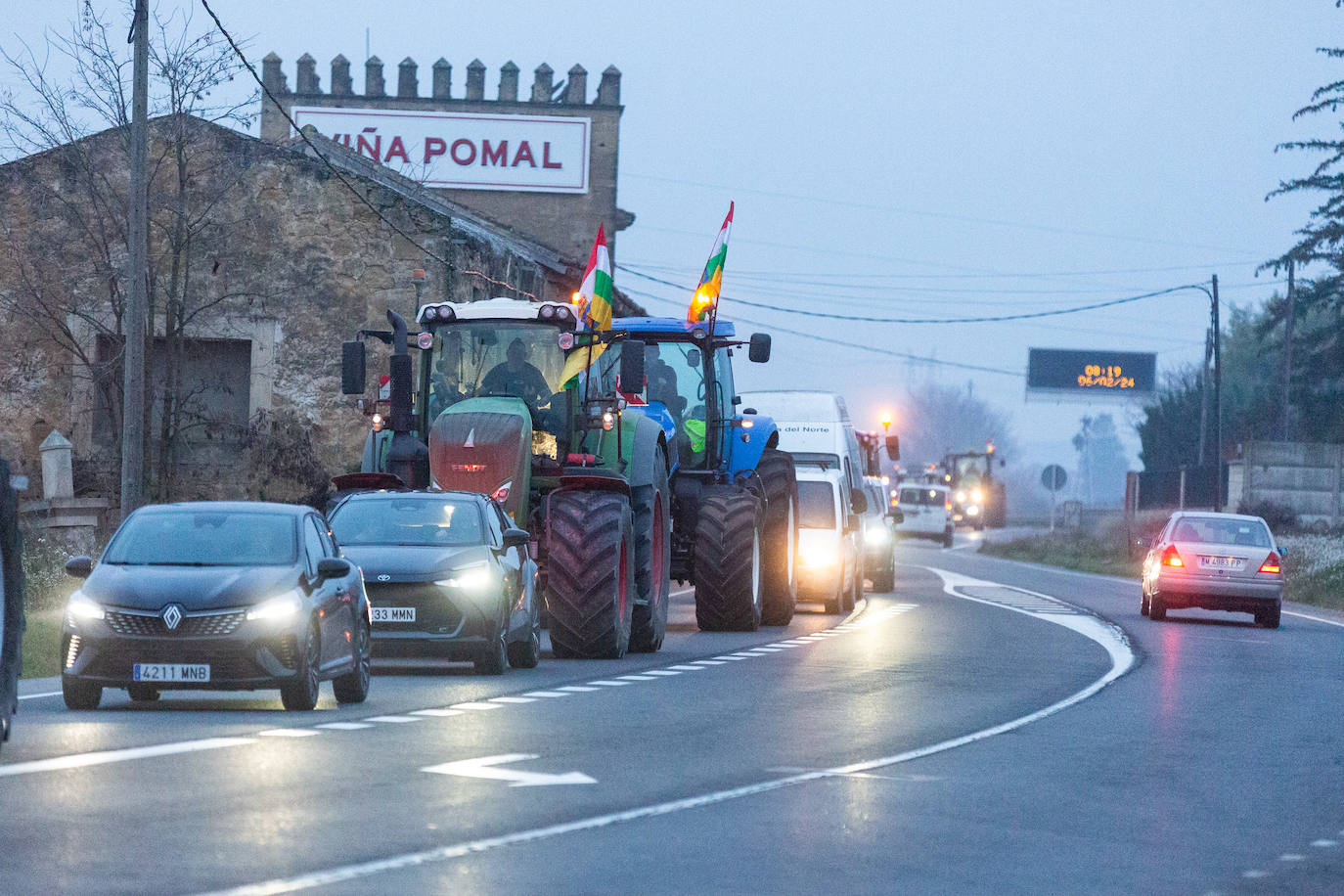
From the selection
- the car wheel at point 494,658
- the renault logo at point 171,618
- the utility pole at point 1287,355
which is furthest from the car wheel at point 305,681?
the utility pole at point 1287,355

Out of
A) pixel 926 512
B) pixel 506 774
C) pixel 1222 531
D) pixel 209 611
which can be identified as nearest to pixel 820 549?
pixel 1222 531

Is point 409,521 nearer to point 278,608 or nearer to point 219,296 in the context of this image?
point 278,608

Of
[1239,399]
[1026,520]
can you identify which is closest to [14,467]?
[1239,399]

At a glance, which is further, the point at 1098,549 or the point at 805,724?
the point at 1098,549

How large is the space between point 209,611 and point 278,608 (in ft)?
1.43

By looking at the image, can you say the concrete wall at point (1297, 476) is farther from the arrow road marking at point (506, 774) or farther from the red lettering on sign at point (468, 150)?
the arrow road marking at point (506, 774)

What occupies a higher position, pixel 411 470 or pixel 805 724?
pixel 411 470

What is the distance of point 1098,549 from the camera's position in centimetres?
6806

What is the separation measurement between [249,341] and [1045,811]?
28.8m

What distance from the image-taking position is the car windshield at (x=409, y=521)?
1836 centimetres

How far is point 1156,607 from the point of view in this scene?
30.9 metres

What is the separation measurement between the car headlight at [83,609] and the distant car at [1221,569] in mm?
19322

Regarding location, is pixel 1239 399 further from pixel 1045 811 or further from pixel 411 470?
pixel 1045 811

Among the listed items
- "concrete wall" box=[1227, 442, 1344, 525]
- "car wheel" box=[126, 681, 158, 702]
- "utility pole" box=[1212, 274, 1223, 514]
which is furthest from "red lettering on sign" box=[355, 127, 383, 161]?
"car wheel" box=[126, 681, 158, 702]
